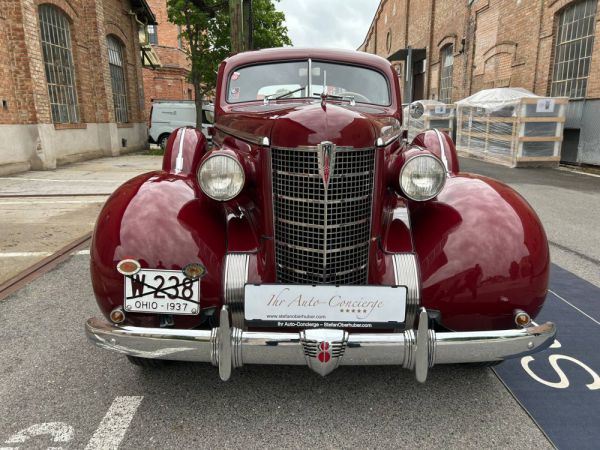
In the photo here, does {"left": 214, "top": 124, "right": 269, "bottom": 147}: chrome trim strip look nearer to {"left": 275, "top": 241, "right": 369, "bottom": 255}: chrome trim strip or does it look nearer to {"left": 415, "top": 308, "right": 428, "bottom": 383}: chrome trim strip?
{"left": 275, "top": 241, "right": 369, "bottom": 255}: chrome trim strip

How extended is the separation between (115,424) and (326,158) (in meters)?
1.66

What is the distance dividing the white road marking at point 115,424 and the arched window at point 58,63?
40.5 ft

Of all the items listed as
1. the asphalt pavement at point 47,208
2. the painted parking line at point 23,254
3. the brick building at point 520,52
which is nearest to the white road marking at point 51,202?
the asphalt pavement at point 47,208

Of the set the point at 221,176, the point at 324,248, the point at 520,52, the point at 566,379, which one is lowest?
the point at 566,379

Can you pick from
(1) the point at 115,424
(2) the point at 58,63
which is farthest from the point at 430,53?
(1) the point at 115,424

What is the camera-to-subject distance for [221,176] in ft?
7.22

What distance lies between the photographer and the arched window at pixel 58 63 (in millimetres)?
12117

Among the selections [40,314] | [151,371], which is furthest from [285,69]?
[40,314]

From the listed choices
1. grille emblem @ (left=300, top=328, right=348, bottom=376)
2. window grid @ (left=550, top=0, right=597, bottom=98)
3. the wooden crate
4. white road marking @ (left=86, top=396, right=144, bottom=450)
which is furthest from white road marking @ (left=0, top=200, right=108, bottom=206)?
window grid @ (left=550, top=0, right=597, bottom=98)

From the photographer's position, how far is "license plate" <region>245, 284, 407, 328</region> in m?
2.02

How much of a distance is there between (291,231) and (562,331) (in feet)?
7.16

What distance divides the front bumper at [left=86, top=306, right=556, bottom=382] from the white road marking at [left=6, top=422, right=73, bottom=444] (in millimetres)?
516

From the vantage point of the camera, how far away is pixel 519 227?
7.49 feet

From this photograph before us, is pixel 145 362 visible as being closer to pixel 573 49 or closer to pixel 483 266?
pixel 483 266
